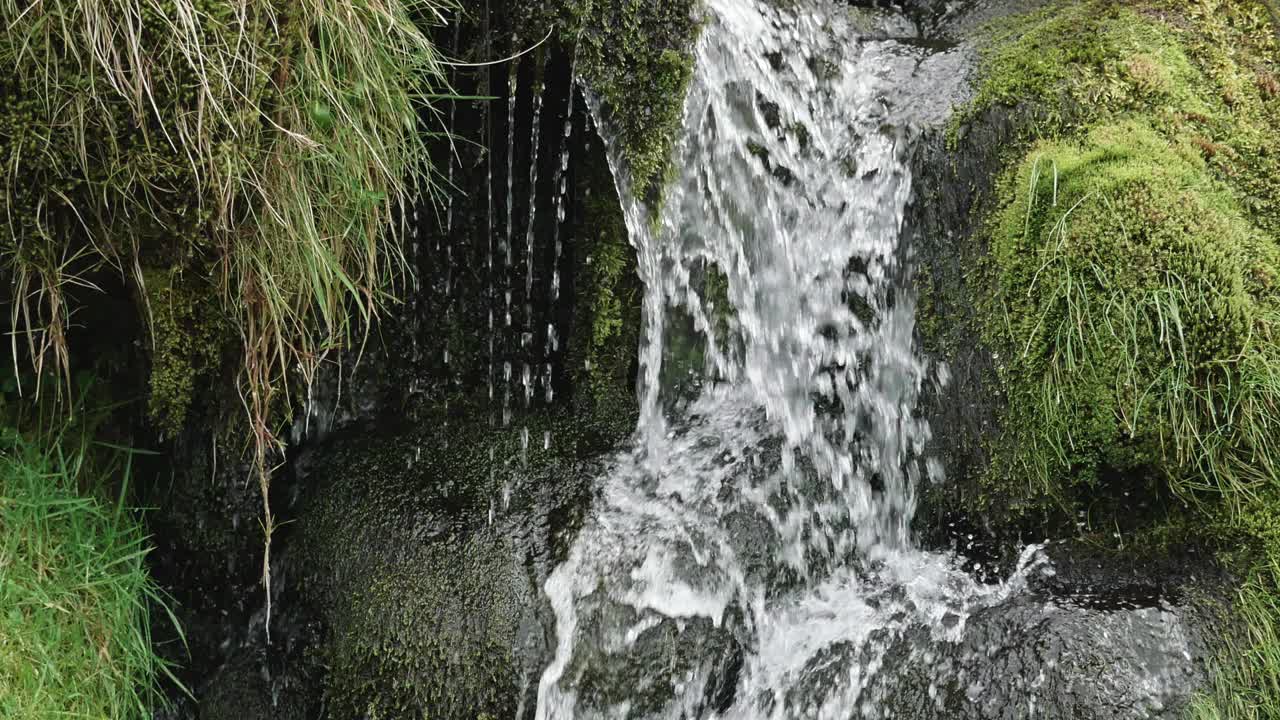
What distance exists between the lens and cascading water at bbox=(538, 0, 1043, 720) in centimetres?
275

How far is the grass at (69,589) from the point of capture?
2.54 m

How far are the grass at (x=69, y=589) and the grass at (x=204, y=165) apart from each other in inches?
12.4

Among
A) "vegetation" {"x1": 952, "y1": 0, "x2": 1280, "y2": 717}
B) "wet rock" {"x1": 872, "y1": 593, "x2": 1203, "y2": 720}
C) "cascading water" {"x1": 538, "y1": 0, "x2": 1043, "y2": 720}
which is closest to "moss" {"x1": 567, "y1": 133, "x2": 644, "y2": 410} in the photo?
"cascading water" {"x1": 538, "y1": 0, "x2": 1043, "y2": 720}

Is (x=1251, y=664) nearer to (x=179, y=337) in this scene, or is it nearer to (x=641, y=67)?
(x=641, y=67)

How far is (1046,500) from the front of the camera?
280 cm

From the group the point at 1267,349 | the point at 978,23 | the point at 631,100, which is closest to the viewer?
the point at 1267,349

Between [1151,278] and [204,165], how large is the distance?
237 cm

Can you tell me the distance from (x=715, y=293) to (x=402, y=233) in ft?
3.36

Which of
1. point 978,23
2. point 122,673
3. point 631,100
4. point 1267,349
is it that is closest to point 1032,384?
point 1267,349

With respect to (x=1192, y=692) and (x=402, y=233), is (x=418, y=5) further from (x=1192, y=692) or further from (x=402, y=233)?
(x=1192, y=692)

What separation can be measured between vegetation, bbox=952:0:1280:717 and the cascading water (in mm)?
326

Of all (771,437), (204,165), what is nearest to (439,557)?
(771,437)

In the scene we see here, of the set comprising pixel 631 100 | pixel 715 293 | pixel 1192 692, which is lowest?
pixel 1192 692

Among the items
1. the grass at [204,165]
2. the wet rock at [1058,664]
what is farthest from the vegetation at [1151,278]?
the grass at [204,165]
